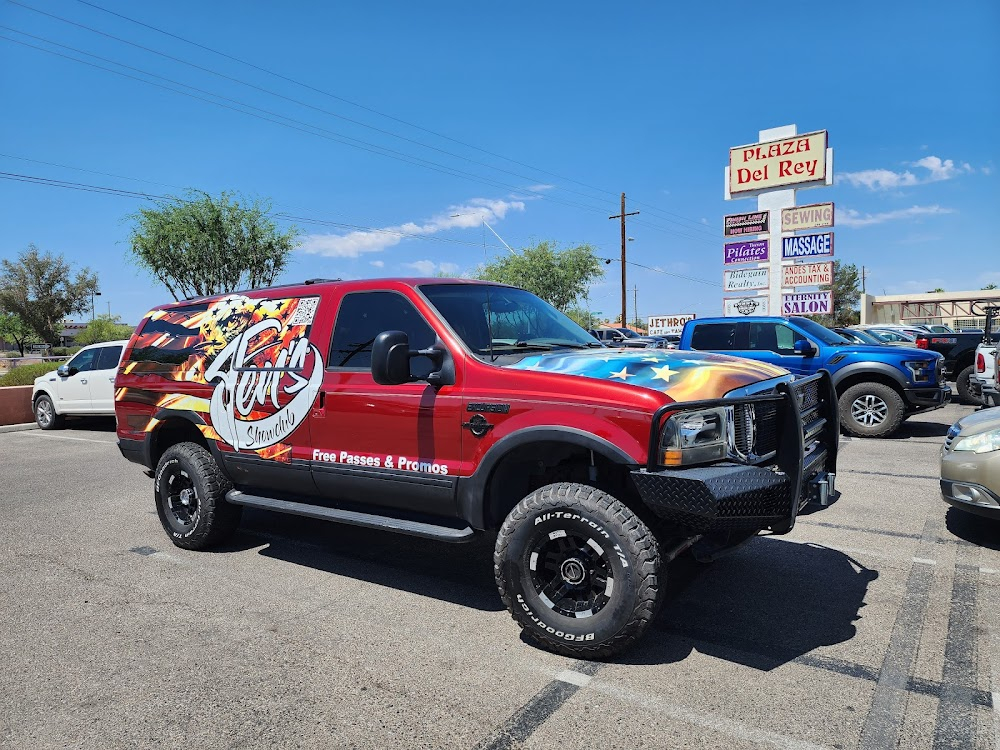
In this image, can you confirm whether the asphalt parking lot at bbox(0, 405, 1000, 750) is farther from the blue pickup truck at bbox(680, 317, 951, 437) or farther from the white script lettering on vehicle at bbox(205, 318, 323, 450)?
the blue pickup truck at bbox(680, 317, 951, 437)

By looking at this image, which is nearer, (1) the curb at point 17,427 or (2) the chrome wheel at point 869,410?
(2) the chrome wheel at point 869,410

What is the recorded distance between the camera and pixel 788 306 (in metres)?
24.8

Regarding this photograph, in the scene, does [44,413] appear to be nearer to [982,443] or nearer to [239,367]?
[239,367]

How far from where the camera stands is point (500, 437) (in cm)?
369

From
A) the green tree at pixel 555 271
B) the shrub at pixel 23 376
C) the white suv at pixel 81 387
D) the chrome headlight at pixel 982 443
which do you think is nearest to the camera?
the chrome headlight at pixel 982 443

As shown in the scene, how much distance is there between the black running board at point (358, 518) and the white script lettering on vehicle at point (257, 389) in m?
0.38

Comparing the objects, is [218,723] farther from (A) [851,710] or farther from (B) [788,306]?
(B) [788,306]

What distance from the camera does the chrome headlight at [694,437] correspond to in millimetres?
3268

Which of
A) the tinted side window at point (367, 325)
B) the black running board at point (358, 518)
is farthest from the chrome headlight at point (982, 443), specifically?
the tinted side window at point (367, 325)

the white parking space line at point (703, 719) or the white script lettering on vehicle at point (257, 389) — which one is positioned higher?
the white script lettering on vehicle at point (257, 389)

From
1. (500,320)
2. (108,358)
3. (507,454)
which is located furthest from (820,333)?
(108,358)

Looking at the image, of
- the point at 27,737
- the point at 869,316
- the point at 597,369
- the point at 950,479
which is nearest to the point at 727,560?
the point at 950,479

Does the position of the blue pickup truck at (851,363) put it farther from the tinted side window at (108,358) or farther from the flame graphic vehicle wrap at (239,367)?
the tinted side window at (108,358)

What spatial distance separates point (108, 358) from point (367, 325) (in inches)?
437
